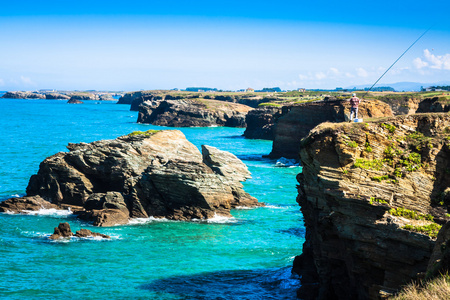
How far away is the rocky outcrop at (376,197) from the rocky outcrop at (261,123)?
108955mm

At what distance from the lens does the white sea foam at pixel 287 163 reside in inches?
3265

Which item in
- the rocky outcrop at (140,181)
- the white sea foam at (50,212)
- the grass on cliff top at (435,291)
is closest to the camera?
the grass on cliff top at (435,291)

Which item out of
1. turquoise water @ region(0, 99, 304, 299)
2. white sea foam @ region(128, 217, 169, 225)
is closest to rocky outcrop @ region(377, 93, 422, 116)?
turquoise water @ region(0, 99, 304, 299)

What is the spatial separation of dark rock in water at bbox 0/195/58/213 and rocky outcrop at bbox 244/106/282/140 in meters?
89.5

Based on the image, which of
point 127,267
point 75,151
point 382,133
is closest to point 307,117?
point 75,151

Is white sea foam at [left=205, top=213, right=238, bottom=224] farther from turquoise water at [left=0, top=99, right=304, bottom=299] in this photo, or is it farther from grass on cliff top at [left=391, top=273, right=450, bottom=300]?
grass on cliff top at [left=391, top=273, right=450, bottom=300]

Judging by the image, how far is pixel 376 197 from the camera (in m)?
20.0

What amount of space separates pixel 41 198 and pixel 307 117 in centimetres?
5276

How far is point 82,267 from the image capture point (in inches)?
1294

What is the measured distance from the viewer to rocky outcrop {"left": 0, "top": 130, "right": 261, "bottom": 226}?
45.5 metres

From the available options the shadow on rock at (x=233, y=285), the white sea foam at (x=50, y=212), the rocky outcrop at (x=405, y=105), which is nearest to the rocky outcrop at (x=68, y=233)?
the white sea foam at (x=50, y=212)

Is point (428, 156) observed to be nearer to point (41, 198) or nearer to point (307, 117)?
point (41, 198)

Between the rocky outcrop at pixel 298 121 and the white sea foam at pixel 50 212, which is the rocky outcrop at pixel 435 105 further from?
the white sea foam at pixel 50 212

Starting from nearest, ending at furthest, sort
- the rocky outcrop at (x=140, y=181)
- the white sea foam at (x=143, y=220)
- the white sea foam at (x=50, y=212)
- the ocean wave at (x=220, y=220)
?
the white sea foam at (x=143, y=220)
the ocean wave at (x=220, y=220)
the rocky outcrop at (x=140, y=181)
the white sea foam at (x=50, y=212)
